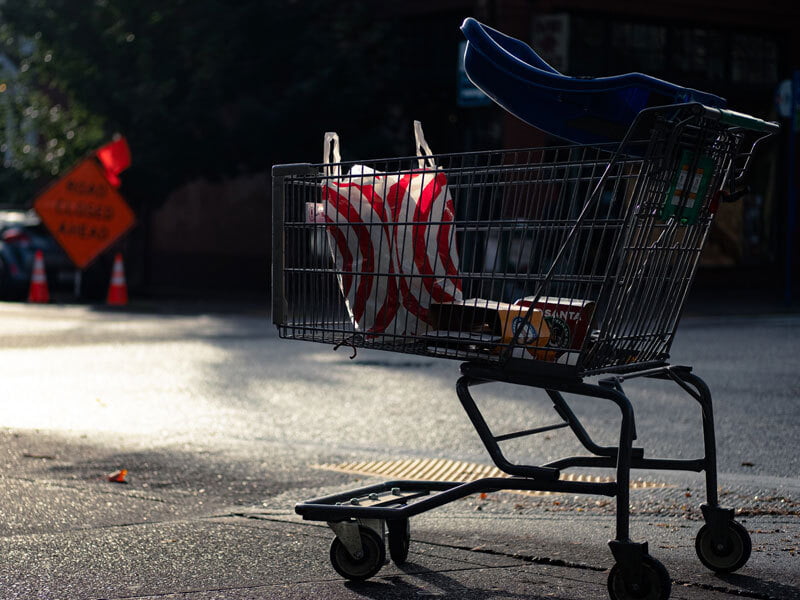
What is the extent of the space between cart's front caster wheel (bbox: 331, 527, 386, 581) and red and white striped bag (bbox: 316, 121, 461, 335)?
70cm

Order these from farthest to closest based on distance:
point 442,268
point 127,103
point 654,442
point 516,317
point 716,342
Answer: point 127,103
point 716,342
point 654,442
point 442,268
point 516,317

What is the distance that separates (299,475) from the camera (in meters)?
6.25

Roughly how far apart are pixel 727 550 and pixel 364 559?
1.26 metres

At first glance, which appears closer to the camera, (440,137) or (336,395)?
(336,395)

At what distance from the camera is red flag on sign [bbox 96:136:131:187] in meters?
19.2

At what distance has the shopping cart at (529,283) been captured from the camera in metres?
3.87

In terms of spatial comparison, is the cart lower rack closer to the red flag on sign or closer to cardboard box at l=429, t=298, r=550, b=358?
cardboard box at l=429, t=298, r=550, b=358

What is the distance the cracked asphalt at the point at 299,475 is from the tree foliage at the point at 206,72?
793cm

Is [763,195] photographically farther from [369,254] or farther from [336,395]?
[369,254]

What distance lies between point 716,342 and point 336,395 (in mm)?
5152

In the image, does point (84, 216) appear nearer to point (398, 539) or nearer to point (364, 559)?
→ point (398, 539)

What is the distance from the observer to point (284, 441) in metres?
7.32

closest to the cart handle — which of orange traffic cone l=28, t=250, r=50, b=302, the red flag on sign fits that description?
the red flag on sign

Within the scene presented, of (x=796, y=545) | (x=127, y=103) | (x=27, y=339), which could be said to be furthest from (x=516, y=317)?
(x=127, y=103)
